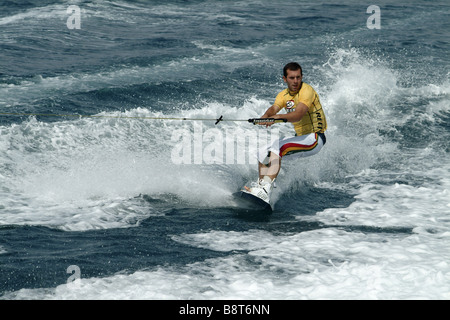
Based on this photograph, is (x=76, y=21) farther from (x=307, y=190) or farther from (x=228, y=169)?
(x=307, y=190)

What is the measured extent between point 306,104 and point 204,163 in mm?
2671

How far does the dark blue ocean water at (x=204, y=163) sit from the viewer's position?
19.6ft

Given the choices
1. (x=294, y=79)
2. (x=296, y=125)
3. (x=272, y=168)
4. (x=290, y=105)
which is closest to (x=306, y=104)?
(x=290, y=105)

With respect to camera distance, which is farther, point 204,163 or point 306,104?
point 204,163

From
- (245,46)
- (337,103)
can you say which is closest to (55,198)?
(337,103)

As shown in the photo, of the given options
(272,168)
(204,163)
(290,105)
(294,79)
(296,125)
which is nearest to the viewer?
(294,79)

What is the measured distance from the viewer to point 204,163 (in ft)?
33.1

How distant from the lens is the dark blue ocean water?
598cm

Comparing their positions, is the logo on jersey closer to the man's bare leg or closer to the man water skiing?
the man water skiing

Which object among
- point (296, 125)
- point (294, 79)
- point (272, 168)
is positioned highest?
point (294, 79)

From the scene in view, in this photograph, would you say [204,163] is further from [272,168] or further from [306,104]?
[306,104]

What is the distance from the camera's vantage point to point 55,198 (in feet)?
26.5
